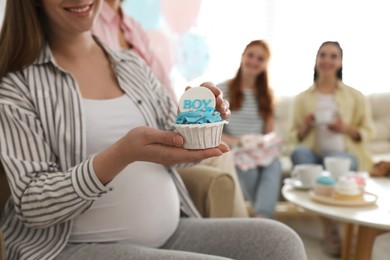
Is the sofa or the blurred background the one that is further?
the blurred background

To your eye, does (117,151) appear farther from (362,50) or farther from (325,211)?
(362,50)

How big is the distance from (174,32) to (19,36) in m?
2.11

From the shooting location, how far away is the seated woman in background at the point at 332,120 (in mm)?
3092

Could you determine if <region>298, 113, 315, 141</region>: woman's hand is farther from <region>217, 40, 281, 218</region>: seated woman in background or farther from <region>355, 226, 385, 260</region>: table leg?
<region>355, 226, 385, 260</region>: table leg

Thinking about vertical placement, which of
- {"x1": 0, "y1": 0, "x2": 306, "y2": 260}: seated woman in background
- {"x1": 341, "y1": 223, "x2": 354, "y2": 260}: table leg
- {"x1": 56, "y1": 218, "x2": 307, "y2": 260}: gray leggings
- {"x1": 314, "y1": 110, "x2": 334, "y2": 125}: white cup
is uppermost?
{"x1": 0, "y1": 0, "x2": 306, "y2": 260}: seated woman in background

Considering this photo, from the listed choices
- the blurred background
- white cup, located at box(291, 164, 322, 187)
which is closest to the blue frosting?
white cup, located at box(291, 164, 322, 187)

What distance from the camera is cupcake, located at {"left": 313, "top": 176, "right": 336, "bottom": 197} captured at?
188 centimetres

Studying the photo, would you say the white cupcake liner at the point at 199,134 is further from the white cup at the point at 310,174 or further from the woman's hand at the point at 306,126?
the woman's hand at the point at 306,126

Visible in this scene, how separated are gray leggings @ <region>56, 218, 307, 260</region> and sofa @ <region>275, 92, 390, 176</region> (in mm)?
2466

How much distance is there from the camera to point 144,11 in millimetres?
3012

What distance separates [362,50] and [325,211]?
274 cm

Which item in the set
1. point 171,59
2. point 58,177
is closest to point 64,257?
point 58,177

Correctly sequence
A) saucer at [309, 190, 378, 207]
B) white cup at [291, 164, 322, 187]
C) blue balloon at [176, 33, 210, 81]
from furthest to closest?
blue balloon at [176, 33, 210, 81]
white cup at [291, 164, 322, 187]
saucer at [309, 190, 378, 207]

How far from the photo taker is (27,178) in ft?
3.28
